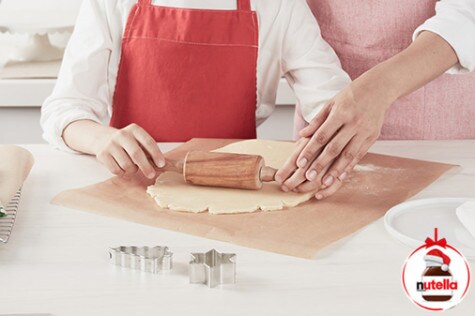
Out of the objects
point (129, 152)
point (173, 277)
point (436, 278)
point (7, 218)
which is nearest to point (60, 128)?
point (129, 152)

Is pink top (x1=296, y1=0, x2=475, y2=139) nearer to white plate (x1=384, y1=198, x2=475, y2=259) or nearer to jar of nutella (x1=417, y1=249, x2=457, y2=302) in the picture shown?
white plate (x1=384, y1=198, x2=475, y2=259)

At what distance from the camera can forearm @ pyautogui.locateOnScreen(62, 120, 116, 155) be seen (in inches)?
58.2

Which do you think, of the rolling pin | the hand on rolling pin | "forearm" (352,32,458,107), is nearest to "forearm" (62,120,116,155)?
the hand on rolling pin

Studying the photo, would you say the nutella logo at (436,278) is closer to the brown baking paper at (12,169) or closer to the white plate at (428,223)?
the white plate at (428,223)

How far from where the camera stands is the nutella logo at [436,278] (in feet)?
3.05

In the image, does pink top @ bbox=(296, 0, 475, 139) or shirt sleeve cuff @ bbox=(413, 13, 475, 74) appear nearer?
shirt sleeve cuff @ bbox=(413, 13, 475, 74)

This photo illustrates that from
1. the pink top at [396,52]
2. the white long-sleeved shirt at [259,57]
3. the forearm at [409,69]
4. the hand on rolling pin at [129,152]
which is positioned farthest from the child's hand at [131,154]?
the pink top at [396,52]

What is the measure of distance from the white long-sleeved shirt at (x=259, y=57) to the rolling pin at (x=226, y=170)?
0.37m

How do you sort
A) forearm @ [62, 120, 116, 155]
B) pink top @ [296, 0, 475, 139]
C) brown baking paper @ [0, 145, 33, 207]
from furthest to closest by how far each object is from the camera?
pink top @ [296, 0, 475, 139], forearm @ [62, 120, 116, 155], brown baking paper @ [0, 145, 33, 207]

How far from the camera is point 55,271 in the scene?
3.36 feet

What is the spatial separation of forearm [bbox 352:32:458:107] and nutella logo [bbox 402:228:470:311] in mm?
475

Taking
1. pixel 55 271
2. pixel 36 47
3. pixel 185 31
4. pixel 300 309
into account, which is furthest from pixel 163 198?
pixel 36 47

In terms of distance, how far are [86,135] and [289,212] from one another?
0.46 meters

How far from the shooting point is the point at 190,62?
1.71 metres
